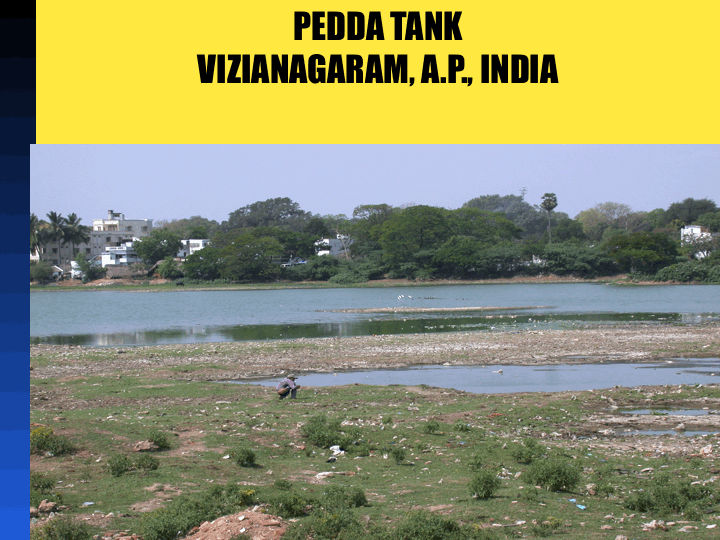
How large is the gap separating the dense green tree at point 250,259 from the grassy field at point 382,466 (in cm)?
8960

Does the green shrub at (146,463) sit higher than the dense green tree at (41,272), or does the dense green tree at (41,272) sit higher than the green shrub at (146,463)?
the dense green tree at (41,272)

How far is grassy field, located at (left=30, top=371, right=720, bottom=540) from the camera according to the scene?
7.46 m

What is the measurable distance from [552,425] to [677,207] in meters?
135

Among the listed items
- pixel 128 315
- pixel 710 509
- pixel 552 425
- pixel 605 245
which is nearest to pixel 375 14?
pixel 710 509

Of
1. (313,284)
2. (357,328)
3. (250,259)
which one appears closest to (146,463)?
(357,328)

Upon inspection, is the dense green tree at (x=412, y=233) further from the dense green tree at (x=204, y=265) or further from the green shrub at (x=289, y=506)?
the green shrub at (x=289, y=506)

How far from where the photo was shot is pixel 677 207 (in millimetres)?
130750

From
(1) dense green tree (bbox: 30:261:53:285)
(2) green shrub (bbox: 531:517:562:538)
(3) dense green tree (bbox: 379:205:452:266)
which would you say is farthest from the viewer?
(1) dense green tree (bbox: 30:261:53:285)

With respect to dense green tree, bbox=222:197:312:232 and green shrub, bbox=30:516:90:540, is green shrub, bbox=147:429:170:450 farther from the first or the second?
dense green tree, bbox=222:197:312:232

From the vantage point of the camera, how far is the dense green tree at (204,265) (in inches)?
4227

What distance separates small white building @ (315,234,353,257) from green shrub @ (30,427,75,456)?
107 meters

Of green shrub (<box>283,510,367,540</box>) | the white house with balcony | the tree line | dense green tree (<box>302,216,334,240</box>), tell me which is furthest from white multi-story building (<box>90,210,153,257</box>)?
green shrub (<box>283,510,367,540</box>)

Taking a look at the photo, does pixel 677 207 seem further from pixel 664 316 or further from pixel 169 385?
pixel 169 385

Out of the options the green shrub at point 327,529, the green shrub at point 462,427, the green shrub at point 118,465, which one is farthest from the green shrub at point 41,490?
the green shrub at point 462,427
